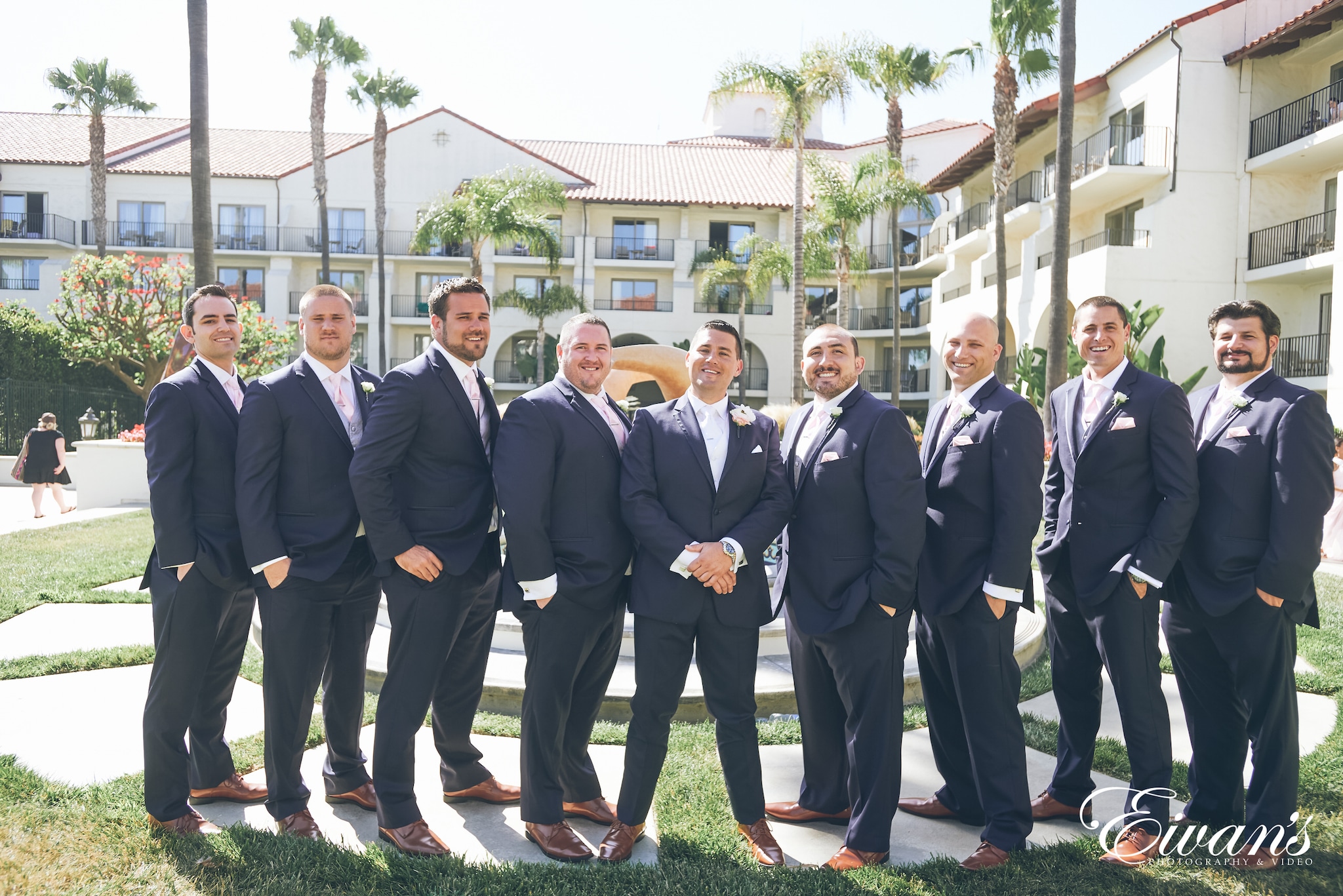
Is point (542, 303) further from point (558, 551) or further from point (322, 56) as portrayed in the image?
point (558, 551)

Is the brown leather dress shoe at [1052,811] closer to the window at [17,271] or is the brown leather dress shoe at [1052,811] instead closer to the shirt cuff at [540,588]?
the shirt cuff at [540,588]

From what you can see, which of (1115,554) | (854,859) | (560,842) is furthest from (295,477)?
(1115,554)

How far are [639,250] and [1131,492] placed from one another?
38713 millimetres

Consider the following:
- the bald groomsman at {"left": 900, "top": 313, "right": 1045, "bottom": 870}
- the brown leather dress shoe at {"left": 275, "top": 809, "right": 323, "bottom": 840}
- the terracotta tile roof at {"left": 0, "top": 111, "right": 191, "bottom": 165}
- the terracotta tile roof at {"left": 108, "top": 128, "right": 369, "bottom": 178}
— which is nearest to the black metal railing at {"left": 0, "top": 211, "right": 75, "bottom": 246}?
the terracotta tile roof at {"left": 0, "top": 111, "right": 191, "bottom": 165}

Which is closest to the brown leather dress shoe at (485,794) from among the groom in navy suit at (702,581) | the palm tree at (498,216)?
the groom in navy suit at (702,581)

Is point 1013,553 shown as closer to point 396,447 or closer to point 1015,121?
point 396,447

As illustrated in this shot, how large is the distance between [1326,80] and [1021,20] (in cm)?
755

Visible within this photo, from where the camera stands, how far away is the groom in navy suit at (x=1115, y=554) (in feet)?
14.1

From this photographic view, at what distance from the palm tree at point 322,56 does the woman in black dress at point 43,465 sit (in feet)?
65.7

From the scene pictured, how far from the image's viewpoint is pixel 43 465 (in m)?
16.8

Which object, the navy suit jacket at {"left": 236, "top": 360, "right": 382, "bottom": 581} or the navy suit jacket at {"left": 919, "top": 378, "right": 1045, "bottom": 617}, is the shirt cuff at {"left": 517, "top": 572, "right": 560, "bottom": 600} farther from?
the navy suit jacket at {"left": 919, "top": 378, "right": 1045, "bottom": 617}

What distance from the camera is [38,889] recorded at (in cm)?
371

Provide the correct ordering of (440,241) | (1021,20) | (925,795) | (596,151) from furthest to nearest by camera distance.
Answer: (596,151)
(440,241)
(1021,20)
(925,795)

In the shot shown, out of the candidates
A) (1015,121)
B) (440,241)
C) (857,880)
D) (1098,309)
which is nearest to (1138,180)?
(1015,121)
